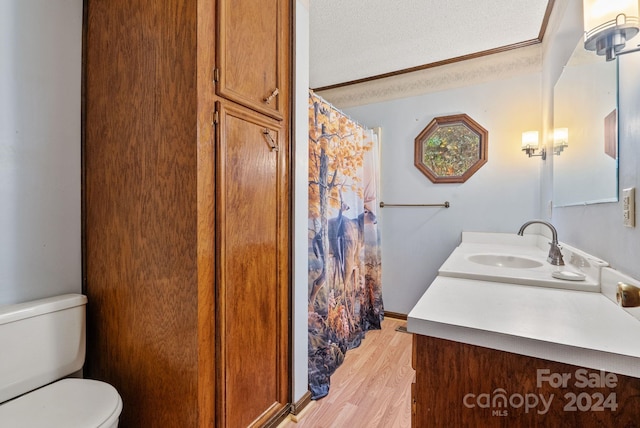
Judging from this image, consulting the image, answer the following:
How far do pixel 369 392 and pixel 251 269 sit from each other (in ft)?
3.75

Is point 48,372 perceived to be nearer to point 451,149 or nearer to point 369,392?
point 369,392

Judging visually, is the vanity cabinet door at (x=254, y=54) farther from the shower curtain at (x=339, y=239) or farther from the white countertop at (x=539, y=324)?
the white countertop at (x=539, y=324)

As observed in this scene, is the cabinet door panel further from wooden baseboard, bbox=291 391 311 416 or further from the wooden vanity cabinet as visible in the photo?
the wooden vanity cabinet

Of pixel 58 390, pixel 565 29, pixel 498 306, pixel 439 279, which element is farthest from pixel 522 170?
pixel 58 390

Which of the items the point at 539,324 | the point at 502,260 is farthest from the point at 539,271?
the point at 539,324

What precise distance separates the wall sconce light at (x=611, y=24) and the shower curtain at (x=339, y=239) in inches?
53.9

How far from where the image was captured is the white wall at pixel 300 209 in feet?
5.16

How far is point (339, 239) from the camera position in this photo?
227 centimetres

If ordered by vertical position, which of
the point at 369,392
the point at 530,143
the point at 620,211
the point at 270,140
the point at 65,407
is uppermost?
the point at 530,143


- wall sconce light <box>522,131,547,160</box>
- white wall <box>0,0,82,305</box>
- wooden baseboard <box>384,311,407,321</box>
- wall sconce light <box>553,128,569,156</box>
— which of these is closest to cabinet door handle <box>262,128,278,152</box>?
white wall <box>0,0,82,305</box>

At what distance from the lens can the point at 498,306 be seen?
0.88 meters

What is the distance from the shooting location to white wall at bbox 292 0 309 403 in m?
1.57

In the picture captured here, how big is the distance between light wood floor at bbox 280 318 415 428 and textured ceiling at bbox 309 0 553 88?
220cm

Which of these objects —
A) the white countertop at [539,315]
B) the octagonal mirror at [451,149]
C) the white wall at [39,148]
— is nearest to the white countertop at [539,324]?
the white countertop at [539,315]
